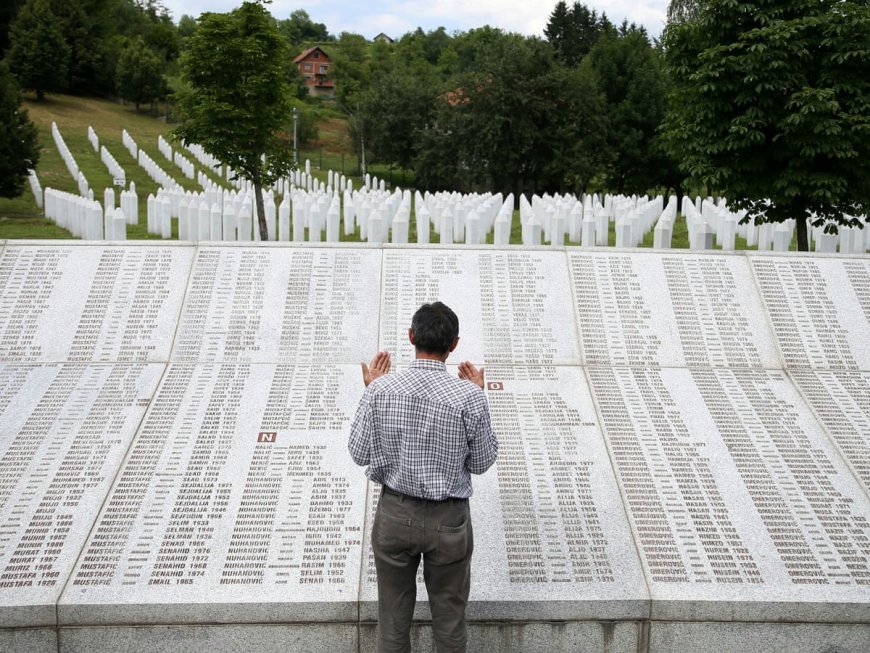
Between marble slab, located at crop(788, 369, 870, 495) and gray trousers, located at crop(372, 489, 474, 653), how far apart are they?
10.9ft

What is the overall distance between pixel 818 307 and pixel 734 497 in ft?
8.85

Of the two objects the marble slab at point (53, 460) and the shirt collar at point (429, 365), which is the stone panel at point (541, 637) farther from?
the marble slab at point (53, 460)

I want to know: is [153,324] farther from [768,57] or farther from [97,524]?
[768,57]

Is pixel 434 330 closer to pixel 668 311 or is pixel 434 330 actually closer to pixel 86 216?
pixel 668 311

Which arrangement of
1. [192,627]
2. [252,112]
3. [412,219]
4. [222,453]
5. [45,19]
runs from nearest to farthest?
[192,627] → [222,453] → [252,112] → [412,219] → [45,19]

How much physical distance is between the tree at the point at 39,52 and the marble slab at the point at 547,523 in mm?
52510

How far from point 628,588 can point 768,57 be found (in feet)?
27.9

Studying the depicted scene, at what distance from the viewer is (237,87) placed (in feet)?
57.8

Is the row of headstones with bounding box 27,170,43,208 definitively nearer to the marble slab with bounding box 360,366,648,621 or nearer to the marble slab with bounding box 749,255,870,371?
the marble slab with bounding box 360,366,648,621

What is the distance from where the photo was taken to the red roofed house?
336 ft

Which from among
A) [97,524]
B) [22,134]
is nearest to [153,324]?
[97,524]

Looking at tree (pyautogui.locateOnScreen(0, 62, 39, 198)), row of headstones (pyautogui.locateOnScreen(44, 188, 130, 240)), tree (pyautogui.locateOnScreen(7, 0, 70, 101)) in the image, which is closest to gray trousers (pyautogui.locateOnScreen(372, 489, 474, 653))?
row of headstones (pyautogui.locateOnScreen(44, 188, 130, 240))

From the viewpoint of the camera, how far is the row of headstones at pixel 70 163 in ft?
91.2

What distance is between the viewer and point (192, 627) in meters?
4.68
